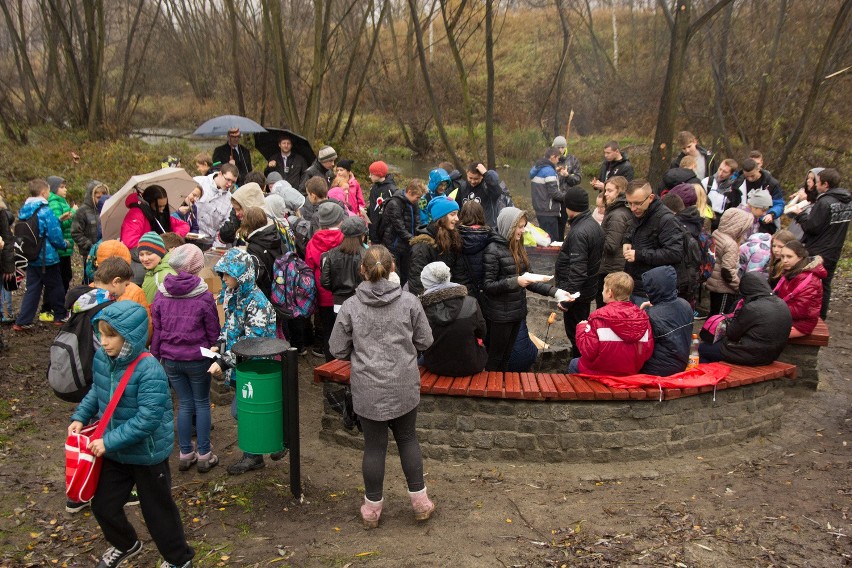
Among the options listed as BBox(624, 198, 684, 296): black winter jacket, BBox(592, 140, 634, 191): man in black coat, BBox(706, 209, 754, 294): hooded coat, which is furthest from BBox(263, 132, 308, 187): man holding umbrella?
BBox(706, 209, 754, 294): hooded coat

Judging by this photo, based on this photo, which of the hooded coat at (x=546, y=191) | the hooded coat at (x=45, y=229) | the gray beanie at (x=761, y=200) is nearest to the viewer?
the hooded coat at (x=45, y=229)

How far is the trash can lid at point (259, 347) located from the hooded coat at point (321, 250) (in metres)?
1.95

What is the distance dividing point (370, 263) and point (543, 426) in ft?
6.62

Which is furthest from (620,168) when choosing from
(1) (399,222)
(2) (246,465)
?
(2) (246,465)

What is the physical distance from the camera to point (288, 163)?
431 inches

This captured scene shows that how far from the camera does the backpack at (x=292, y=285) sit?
643 cm

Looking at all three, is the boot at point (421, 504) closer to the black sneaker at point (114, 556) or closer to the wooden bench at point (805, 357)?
the black sneaker at point (114, 556)

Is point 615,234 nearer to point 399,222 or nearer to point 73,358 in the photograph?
point 399,222

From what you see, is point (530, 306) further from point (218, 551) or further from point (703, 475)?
point (218, 551)

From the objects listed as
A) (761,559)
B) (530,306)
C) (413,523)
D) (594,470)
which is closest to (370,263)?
(413,523)

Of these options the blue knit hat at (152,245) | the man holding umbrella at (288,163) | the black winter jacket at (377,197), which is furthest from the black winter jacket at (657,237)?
the man holding umbrella at (288,163)

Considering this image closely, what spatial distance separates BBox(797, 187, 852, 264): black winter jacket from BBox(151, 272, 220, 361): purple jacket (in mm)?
6588

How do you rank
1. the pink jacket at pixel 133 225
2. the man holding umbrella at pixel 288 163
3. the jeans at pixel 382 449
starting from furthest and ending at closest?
the man holding umbrella at pixel 288 163 → the pink jacket at pixel 133 225 → the jeans at pixel 382 449

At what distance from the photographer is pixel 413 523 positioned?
453 centimetres
